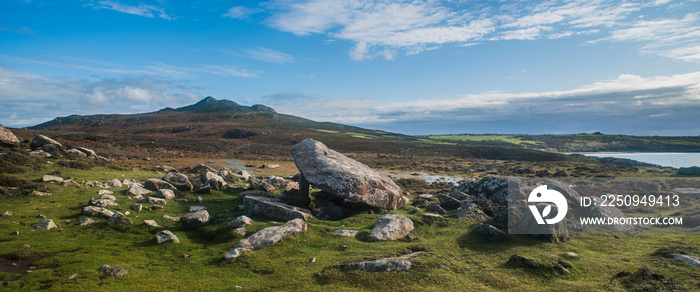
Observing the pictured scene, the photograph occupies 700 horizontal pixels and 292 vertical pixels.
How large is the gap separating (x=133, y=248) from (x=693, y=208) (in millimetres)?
24521

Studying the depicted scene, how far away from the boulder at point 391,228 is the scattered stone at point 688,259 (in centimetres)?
714

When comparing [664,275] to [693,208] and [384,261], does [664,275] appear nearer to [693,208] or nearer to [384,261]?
[384,261]

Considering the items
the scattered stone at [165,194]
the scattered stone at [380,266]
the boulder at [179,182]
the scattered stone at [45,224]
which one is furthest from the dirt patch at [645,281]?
the boulder at [179,182]

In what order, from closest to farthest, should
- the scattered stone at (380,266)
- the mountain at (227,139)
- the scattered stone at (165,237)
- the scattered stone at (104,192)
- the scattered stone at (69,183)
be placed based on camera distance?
the scattered stone at (380,266) → the scattered stone at (165,237) → the scattered stone at (104,192) → the scattered stone at (69,183) → the mountain at (227,139)

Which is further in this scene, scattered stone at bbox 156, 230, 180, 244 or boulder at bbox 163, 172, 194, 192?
boulder at bbox 163, 172, 194, 192

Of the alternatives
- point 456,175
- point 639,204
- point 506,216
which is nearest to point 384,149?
point 456,175

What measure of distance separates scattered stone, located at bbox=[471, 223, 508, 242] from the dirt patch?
9.93 ft

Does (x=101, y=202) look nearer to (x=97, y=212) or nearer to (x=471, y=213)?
(x=97, y=212)

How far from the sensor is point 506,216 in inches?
431

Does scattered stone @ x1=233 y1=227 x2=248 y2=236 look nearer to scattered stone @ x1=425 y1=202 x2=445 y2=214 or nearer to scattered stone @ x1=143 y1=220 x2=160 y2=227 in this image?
scattered stone @ x1=143 y1=220 x2=160 y2=227

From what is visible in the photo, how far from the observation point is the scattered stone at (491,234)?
998 centimetres

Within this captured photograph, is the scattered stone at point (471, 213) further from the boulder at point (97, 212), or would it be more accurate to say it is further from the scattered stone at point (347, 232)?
the boulder at point (97, 212)

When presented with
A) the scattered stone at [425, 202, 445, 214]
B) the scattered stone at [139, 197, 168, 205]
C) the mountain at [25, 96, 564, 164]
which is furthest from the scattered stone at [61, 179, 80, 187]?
the mountain at [25, 96, 564, 164]

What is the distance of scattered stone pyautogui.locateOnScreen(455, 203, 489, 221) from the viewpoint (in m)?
13.4
